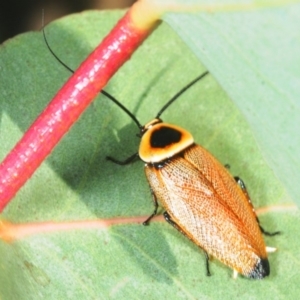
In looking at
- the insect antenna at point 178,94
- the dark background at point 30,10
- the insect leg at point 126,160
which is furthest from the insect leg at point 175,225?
the dark background at point 30,10

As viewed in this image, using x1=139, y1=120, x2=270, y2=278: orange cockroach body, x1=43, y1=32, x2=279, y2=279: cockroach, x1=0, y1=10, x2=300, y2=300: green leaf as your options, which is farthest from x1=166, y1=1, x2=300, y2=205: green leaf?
x1=139, y1=120, x2=270, y2=278: orange cockroach body

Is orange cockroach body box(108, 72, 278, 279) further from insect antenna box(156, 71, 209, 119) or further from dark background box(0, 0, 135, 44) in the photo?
dark background box(0, 0, 135, 44)

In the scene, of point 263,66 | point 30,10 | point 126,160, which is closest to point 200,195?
point 126,160

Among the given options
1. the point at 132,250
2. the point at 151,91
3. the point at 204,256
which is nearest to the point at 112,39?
the point at 151,91

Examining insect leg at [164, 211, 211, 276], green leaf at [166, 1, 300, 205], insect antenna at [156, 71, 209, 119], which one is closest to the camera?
green leaf at [166, 1, 300, 205]

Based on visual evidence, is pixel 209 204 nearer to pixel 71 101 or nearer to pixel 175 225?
pixel 175 225

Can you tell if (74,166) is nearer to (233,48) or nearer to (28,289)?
(28,289)
